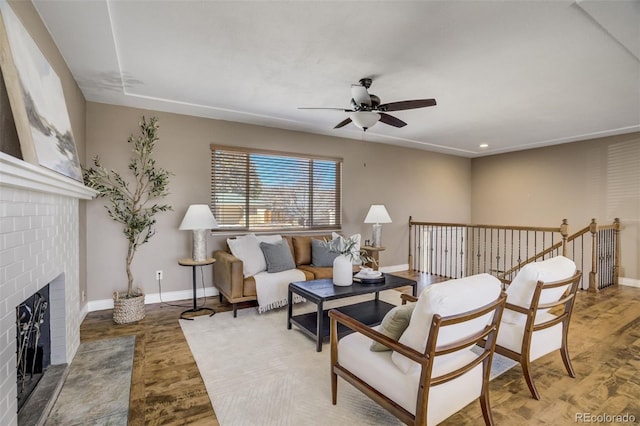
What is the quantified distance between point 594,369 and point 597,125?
163 inches

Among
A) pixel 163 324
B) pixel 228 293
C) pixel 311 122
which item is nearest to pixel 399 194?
pixel 311 122

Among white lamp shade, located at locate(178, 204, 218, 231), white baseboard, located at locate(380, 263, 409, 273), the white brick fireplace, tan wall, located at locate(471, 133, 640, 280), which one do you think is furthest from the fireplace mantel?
tan wall, located at locate(471, 133, 640, 280)

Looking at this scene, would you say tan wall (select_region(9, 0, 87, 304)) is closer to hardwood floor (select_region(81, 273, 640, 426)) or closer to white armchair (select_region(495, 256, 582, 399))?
hardwood floor (select_region(81, 273, 640, 426))

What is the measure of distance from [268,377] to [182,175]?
10.1 ft

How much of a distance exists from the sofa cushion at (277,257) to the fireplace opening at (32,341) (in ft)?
7.09

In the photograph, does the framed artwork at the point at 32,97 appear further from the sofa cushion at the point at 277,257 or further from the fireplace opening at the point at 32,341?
the sofa cushion at the point at 277,257

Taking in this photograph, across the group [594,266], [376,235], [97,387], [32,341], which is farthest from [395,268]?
[32,341]

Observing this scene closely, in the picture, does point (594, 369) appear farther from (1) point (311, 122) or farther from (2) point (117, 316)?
(2) point (117, 316)

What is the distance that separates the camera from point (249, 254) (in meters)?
3.96

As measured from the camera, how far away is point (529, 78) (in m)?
3.22

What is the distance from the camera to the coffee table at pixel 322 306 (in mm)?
2913

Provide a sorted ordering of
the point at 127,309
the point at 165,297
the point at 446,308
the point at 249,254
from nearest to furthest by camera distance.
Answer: the point at 446,308 < the point at 127,309 < the point at 249,254 < the point at 165,297

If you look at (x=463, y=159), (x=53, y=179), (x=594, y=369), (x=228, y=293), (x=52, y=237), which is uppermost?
(x=463, y=159)

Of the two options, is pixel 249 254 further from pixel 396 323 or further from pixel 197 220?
pixel 396 323
